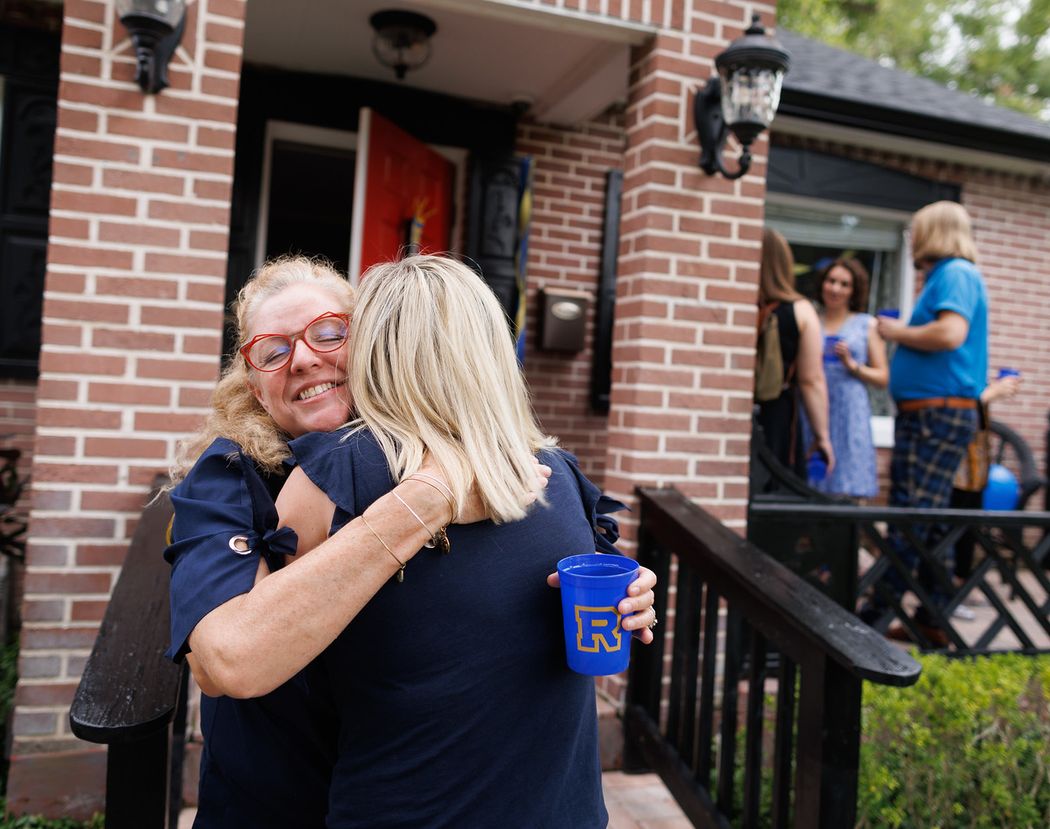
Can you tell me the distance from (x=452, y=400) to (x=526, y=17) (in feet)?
7.60

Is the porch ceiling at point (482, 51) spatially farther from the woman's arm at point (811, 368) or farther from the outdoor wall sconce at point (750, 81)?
the woman's arm at point (811, 368)

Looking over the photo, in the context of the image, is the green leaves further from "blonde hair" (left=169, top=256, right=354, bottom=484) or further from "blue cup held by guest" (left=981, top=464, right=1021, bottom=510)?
"blue cup held by guest" (left=981, top=464, right=1021, bottom=510)

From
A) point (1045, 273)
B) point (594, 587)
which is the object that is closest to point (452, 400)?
point (594, 587)

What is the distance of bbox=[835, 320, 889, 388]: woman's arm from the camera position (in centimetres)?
Result: 398

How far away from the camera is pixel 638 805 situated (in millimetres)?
2906

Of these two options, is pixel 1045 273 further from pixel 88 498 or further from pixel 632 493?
pixel 88 498

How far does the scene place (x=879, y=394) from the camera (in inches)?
254

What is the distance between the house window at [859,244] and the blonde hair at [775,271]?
7.75ft

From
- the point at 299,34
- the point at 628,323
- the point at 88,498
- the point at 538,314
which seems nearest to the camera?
the point at 88,498

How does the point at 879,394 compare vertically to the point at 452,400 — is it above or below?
above

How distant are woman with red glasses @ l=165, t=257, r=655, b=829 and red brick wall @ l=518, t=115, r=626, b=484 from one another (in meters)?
3.28

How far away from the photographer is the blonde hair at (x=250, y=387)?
1448 millimetres

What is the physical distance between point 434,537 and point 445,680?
0.22 meters

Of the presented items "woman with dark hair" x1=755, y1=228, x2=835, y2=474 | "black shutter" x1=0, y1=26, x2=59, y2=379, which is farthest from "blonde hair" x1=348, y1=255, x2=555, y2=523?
"black shutter" x1=0, y1=26, x2=59, y2=379
